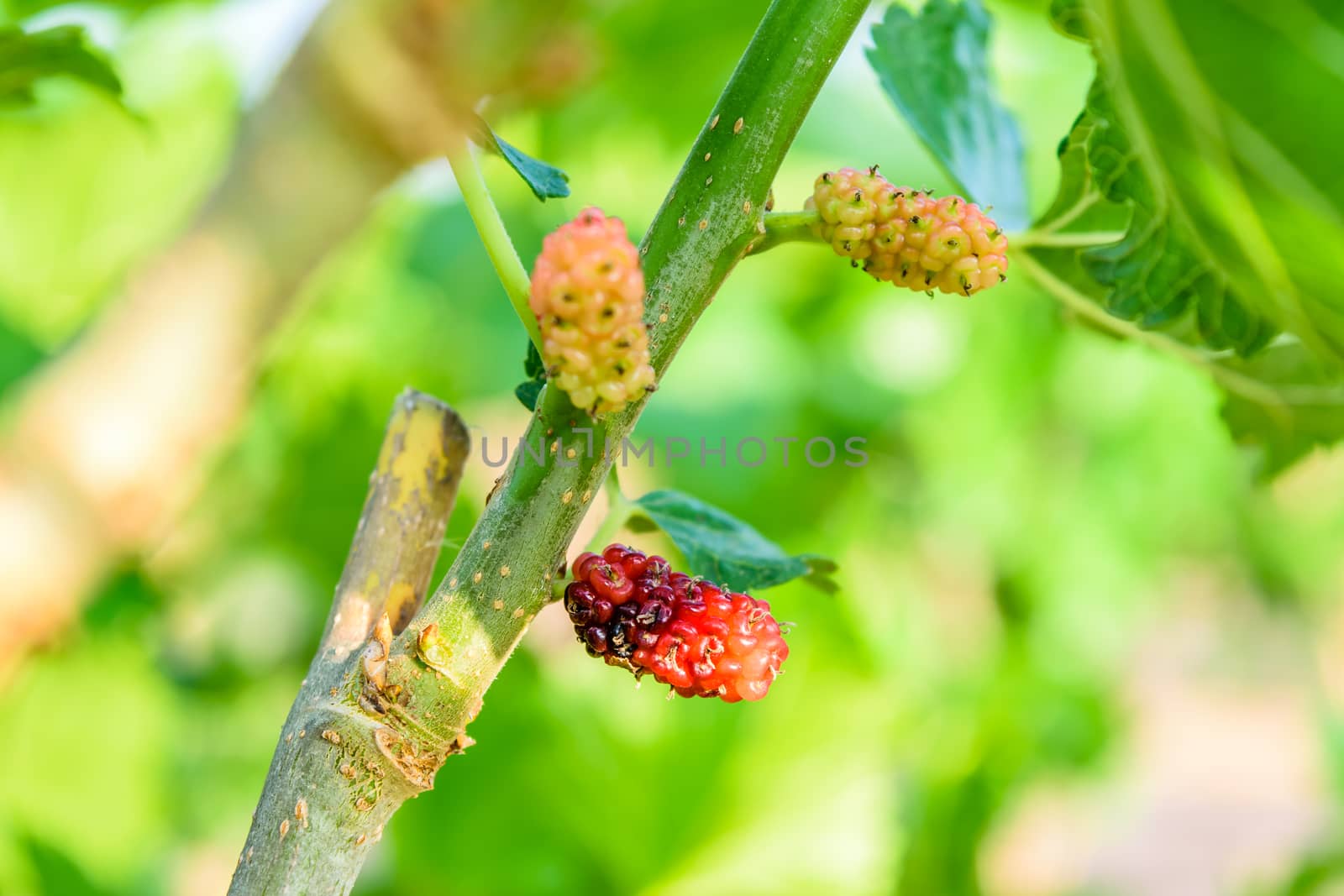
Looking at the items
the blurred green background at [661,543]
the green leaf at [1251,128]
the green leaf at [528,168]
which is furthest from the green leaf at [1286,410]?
the green leaf at [528,168]

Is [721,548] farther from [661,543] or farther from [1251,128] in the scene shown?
[661,543]

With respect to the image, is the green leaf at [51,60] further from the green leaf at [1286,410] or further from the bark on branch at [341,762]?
the green leaf at [1286,410]

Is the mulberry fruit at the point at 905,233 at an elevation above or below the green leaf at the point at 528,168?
above

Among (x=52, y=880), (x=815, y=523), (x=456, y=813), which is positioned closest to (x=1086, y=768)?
(x=815, y=523)

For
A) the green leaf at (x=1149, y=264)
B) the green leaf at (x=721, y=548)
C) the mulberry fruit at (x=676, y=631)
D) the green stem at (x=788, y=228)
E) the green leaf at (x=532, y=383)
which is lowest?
the green leaf at (x=721, y=548)

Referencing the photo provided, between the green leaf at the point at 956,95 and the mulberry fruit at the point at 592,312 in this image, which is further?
the green leaf at the point at 956,95

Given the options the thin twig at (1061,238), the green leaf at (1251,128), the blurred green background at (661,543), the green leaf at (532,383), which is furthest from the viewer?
the blurred green background at (661,543)

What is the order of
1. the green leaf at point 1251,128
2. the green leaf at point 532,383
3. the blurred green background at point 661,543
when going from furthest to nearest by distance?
the blurred green background at point 661,543 < the green leaf at point 532,383 < the green leaf at point 1251,128

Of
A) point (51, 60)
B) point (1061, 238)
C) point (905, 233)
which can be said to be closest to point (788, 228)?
point (905, 233)

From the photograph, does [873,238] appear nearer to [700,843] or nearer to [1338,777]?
[700,843]
